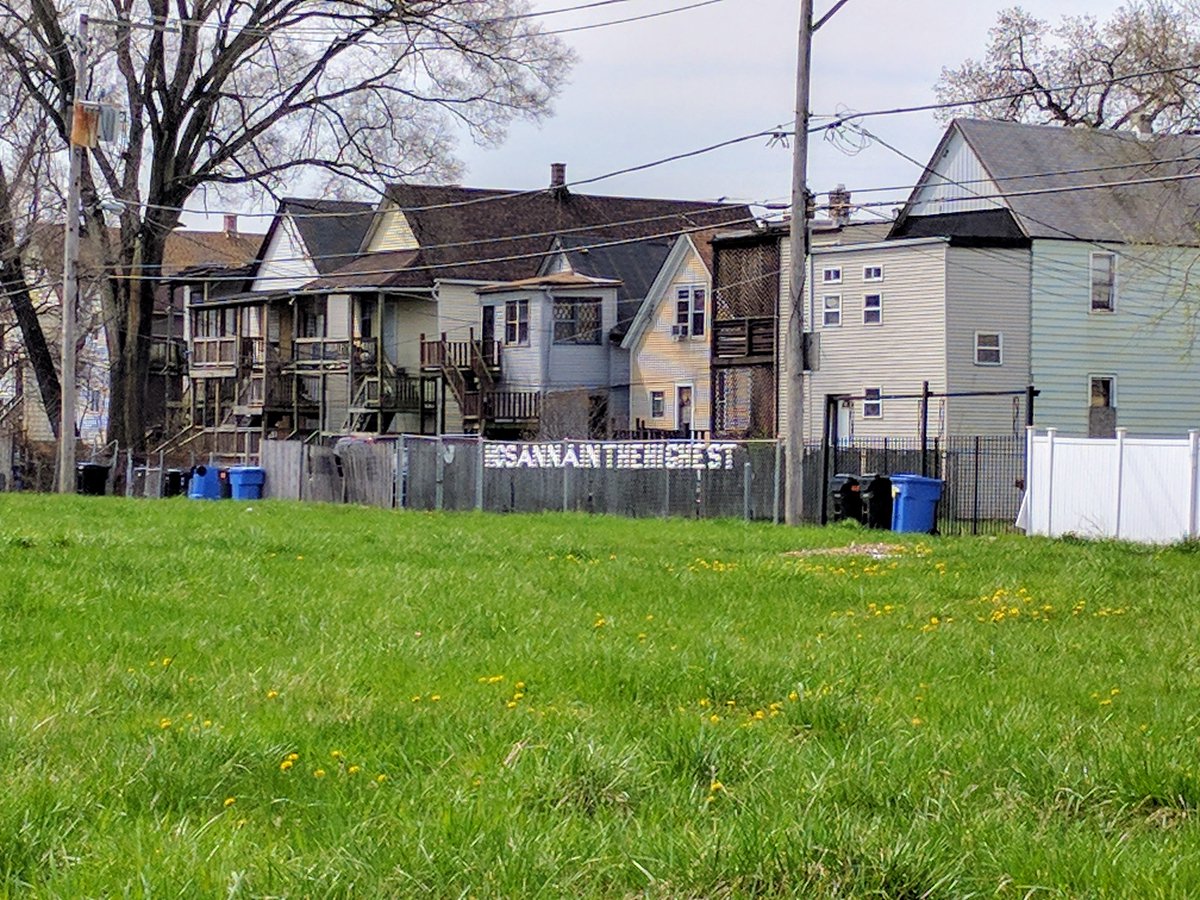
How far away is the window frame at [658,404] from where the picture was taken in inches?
2146

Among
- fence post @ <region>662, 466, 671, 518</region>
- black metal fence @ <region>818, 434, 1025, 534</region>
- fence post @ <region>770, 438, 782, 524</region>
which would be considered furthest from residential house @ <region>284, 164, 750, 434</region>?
fence post @ <region>770, 438, 782, 524</region>

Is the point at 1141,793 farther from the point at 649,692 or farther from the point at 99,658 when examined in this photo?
the point at 99,658

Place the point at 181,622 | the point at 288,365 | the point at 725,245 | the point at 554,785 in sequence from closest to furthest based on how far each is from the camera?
the point at 554,785 < the point at 181,622 < the point at 725,245 < the point at 288,365

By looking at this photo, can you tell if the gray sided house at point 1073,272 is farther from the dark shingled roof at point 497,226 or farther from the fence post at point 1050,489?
the fence post at point 1050,489

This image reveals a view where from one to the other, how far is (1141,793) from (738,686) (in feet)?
9.47

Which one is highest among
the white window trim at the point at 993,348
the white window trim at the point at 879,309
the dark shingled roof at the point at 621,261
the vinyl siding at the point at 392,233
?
the vinyl siding at the point at 392,233

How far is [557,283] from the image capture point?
179ft

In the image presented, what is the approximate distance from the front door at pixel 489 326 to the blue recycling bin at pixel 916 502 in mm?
28695

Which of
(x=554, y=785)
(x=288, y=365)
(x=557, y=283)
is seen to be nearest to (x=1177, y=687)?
(x=554, y=785)

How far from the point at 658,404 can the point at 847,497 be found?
25061mm

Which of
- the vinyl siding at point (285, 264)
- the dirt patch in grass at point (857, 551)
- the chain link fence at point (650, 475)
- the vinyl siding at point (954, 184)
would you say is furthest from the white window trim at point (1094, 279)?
the vinyl siding at point (285, 264)

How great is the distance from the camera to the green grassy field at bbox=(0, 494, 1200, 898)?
5598 mm

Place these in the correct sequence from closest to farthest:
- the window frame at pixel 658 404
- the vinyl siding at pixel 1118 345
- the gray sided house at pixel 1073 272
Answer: the gray sided house at pixel 1073 272
the vinyl siding at pixel 1118 345
the window frame at pixel 658 404

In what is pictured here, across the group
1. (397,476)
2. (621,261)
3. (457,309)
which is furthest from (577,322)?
(397,476)
